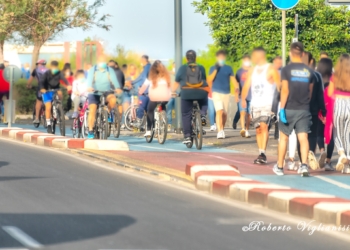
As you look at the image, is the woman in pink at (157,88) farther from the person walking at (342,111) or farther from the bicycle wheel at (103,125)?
the person walking at (342,111)

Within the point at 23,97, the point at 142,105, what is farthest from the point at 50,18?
the point at 142,105

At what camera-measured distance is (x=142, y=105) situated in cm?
2348

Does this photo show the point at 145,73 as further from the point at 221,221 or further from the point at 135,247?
the point at 135,247

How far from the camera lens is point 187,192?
477 inches

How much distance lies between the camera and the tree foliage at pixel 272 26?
59.7 meters

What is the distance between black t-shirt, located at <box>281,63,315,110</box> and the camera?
13664 mm

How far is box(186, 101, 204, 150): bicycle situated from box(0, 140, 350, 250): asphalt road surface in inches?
189

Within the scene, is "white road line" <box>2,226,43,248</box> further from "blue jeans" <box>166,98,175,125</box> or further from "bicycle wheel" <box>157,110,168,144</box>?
"blue jeans" <box>166,98,175,125</box>

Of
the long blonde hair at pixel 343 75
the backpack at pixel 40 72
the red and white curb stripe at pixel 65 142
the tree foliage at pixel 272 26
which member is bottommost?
the red and white curb stripe at pixel 65 142

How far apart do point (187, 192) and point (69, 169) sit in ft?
9.52

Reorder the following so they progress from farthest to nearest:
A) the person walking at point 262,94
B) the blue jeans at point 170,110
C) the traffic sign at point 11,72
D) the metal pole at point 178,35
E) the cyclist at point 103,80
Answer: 1. the blue jeans at point 170,110
2. the traffic sign at point 11,72
3. the metal pole at point 178,35
4. the cyclist at point 103,80
5. the person walking at point 262,94

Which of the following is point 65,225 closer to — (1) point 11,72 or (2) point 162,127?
(2) point 162,127

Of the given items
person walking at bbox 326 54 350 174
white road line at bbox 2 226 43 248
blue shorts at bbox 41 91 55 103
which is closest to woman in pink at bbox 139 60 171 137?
blue shorts at bbox 41 91 55 103

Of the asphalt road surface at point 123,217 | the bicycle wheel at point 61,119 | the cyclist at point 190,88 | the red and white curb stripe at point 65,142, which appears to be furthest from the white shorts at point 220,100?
the asphalt road surface at point 123,217
